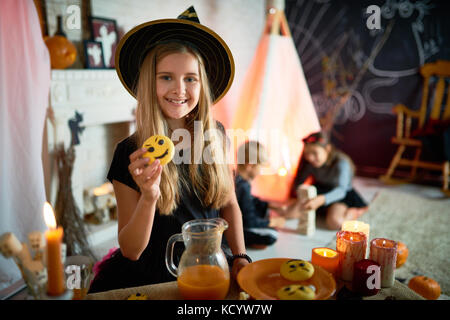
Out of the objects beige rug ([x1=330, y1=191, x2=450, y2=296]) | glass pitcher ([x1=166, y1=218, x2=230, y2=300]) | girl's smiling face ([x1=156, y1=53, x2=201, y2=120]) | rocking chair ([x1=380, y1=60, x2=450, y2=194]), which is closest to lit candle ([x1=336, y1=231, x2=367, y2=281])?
glass pitcher ([x1=166, y1=218, x2=230, y2=300])

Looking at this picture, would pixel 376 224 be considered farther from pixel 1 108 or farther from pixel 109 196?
pixel 1 108

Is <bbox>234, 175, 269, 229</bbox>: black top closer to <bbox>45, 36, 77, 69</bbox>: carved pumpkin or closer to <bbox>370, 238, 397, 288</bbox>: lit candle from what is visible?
<bbox>45, 36, 77, 69</bbox>: carved pumpkin

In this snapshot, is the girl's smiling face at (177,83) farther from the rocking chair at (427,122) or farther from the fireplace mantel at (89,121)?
the rocking chair at (427,122)

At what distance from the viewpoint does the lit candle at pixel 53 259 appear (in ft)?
1.97

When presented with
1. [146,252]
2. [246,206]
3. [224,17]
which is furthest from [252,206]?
[224,17]

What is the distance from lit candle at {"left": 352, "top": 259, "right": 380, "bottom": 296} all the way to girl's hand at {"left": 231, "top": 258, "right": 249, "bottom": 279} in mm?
242

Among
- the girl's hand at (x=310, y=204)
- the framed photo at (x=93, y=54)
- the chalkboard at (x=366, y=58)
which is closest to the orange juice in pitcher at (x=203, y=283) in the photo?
the girl's hand at (x=310, y=204)

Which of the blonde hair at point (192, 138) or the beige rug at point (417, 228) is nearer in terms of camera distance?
Result: the blonde hair at point (192, 138)

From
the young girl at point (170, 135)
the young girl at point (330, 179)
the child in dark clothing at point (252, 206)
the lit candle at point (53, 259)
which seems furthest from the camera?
the young girl at point (330, 179)

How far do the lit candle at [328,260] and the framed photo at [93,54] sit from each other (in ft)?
5.84

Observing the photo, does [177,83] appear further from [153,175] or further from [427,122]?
[427,122]

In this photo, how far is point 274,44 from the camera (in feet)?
8.59

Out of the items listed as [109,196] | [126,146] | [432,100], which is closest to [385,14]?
[432,100]

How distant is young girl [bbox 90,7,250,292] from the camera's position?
95cm
